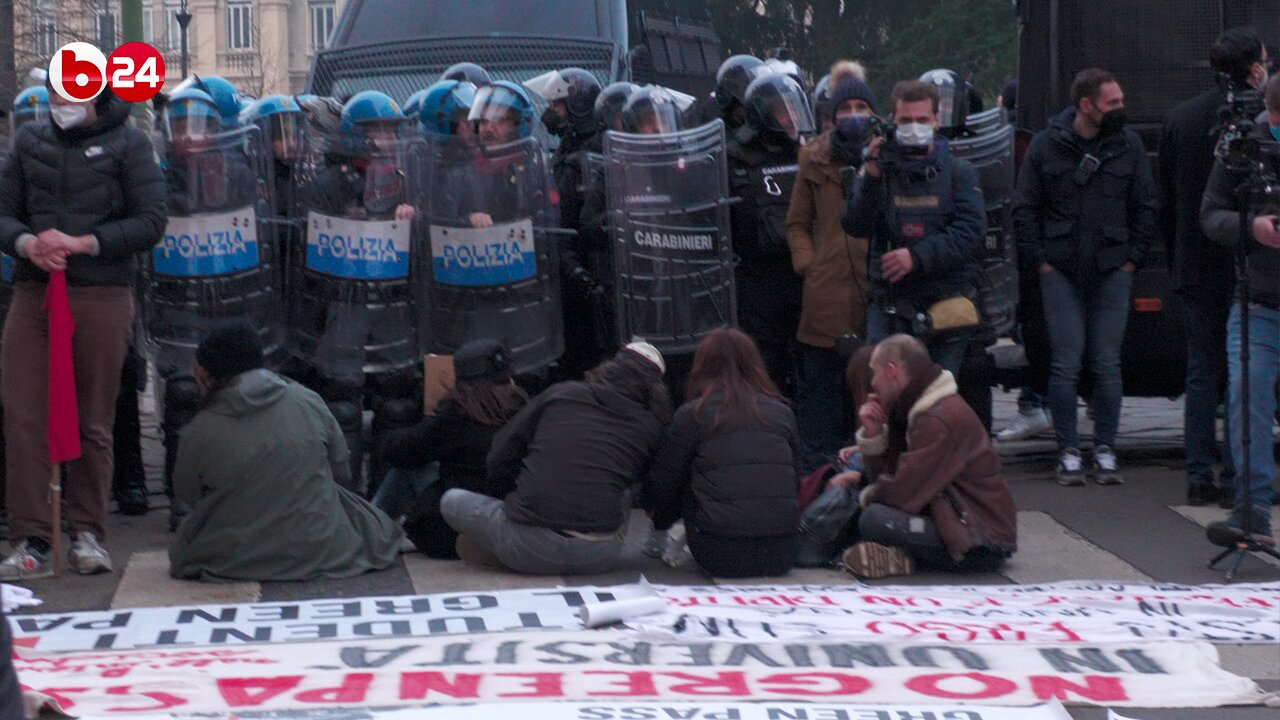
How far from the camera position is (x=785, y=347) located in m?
9.41

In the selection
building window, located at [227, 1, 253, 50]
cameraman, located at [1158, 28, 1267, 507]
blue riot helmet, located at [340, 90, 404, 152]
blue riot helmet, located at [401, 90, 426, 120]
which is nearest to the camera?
cameraman, located at [1158, 28, 1267, 507]

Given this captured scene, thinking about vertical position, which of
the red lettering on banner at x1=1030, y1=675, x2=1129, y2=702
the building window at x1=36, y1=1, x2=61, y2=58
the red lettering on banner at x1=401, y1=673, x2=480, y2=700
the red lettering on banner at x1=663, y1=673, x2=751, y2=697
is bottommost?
the red lettering on banner at x1=1030, y1=675, x2=1129, y2=702

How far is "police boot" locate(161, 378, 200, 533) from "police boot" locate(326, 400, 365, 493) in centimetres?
61

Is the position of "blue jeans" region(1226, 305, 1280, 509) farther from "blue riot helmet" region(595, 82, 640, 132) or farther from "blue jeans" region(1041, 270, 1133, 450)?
"blue riot helmet" region(595, 82, 640, 132)

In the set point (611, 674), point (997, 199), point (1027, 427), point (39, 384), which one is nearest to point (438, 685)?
point (611, 674)

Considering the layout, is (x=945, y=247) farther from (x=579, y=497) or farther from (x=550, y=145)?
(x=550, y=145)

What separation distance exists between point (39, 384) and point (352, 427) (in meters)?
1.48

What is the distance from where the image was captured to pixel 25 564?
297 inches

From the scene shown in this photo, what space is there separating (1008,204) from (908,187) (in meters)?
1.16

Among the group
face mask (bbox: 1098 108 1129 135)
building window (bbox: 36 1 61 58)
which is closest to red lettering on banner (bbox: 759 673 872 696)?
face mask (bbox: 1098 108 1129 135)

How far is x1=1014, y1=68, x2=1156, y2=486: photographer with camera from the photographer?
919cm

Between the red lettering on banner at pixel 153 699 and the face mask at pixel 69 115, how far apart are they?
9.12 feet

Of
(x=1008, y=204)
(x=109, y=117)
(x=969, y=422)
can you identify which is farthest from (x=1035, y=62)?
(x=109, y=117)

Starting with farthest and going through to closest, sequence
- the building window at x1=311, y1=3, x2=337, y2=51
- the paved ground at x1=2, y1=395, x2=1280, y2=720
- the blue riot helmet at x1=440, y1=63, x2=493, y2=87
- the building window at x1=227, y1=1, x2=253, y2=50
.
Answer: the building window at x1=311, y1=3, x2=337, y2=51 → the building window at x1=227, y1=1, x2=253, y2=50 → the blue riot helmet at x1=440, y1=63, x2=493, y2=87 → the paved ground at x1=2, y1=395, x2=1280, y2=720
